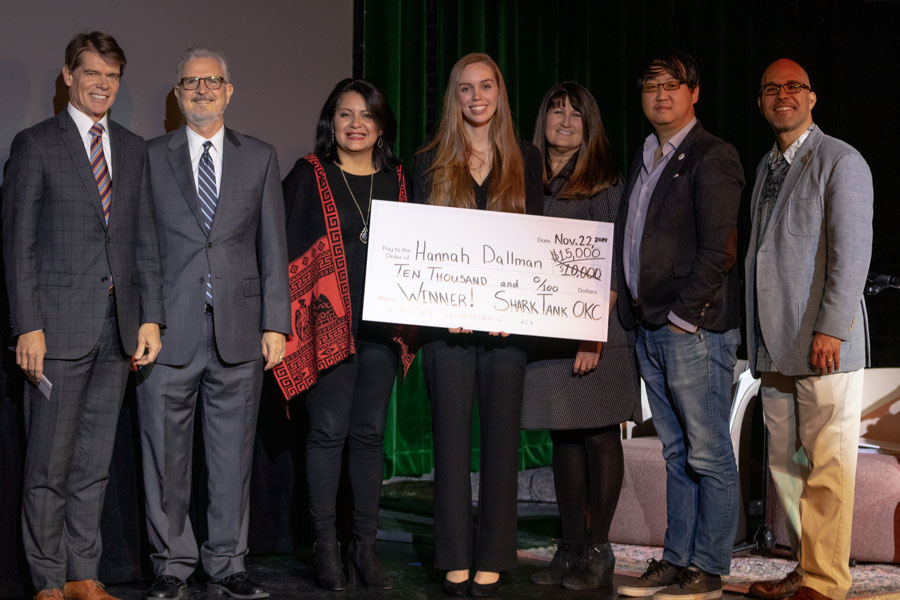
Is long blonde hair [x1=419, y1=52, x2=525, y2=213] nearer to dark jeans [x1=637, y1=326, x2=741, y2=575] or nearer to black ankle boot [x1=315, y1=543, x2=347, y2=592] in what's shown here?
dark jeans [x1=637, y1=326, x2=741, y2=575]

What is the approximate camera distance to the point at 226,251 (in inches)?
113

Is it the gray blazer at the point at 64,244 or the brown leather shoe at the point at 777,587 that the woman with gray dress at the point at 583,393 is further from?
the gray blazer at the point at 64,244

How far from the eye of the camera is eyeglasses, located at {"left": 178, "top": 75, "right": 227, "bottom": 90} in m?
2.88

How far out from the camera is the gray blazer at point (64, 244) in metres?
2.65

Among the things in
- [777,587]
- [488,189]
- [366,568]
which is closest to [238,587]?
[366,568]

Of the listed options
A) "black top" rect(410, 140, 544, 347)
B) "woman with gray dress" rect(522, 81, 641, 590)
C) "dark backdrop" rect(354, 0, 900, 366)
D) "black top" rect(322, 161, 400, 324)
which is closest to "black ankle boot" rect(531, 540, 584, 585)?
"woman with gray dress" rect(522, 81, 641, 590)

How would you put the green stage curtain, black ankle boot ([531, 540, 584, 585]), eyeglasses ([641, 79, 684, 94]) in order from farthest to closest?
the green stage curtain → black ankle boot ([531, 540, 584, 585]) → eyeglasses ([641, 79, 684, 94])

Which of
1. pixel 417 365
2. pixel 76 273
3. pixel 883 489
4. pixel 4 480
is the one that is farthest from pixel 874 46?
pixel 4 480

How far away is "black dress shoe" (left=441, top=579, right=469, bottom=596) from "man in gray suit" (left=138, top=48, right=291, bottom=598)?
0.56m

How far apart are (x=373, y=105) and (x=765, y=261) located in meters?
A: 1.34

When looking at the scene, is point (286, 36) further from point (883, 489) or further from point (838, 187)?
point (883, 489)

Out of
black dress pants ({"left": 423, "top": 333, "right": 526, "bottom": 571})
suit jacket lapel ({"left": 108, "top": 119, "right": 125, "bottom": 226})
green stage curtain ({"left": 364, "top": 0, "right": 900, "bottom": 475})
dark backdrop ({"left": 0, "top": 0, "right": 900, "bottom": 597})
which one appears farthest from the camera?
green stage curtain ({"left": 364, "top": 0, "right": 900, "bottom": 475})

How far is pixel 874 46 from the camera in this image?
16.1ft

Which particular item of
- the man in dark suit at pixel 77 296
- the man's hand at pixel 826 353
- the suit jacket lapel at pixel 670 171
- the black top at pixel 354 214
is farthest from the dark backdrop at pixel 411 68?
the man's hand at pixel 826 353
